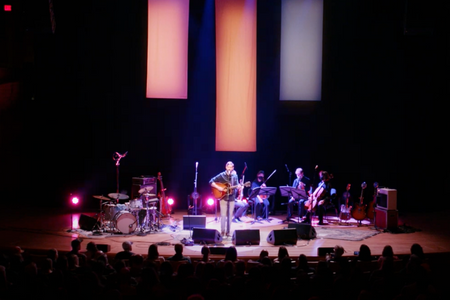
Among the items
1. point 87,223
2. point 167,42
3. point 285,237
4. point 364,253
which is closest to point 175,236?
point 87,223

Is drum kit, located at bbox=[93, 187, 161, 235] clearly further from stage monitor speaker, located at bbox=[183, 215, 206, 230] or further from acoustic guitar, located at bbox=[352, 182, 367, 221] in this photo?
Result: acoustic guitar, located at bbox=[352, 182, 367, 221]

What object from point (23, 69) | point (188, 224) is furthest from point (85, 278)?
point (23, 69)

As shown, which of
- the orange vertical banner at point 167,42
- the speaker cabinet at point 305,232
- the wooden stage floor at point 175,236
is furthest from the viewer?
the orange vertical banner at point 167,42

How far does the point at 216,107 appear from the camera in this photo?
40.8 feet

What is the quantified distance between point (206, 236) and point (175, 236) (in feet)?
3.25

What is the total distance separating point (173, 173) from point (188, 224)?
121 inches

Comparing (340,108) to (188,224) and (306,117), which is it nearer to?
(306,117)

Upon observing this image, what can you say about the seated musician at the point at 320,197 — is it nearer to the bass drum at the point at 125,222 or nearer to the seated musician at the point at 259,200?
the seated musician at the point at 259,200

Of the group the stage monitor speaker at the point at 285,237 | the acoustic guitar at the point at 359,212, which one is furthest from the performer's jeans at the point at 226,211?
the acoustic guitar at the point at 359,212

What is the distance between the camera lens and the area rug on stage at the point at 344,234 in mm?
9548

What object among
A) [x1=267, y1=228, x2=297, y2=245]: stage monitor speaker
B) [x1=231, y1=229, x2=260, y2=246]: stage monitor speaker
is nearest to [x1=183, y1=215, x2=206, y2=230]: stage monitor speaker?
[x1=231, y1=229, x2=260, y2=246]: stage monitor speaker

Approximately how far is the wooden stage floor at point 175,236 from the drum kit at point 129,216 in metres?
0.18

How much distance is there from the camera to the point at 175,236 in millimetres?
9492

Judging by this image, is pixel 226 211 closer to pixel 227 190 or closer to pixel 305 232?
pixel 227 190
